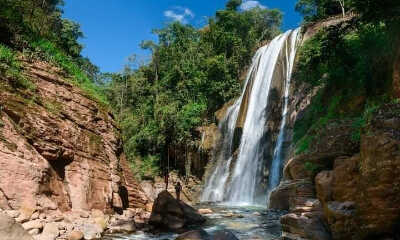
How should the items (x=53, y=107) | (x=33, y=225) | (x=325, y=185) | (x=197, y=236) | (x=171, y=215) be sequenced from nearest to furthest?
(x=325, y=185) < (x=197, y=236) < (x=33, y=225) < (x=171, y=215) < (x=53, y=107)

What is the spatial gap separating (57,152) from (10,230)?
17.3 feet

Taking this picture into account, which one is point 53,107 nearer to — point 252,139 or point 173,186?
point 252,139

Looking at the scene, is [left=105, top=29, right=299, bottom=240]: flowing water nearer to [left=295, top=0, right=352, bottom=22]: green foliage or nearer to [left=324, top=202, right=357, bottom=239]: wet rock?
[left=324, top=202, right=357, bottom=239]: wet rock

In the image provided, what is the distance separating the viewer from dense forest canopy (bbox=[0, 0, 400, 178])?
35.1 ft

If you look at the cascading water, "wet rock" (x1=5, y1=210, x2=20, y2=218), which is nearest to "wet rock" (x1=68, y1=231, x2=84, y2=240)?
"wet rock" (x1=5, y1=210, x2=20, y2=218)

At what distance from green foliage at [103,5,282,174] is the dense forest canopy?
107mm

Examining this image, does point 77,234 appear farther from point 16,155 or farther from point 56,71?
point 56,71

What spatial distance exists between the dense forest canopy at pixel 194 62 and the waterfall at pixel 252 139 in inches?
122

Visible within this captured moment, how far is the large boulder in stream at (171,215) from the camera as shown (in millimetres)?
10836

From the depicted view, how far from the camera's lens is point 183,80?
38.0 metres

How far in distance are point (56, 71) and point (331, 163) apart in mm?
10713

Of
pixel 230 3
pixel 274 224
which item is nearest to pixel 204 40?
pixel 230 3

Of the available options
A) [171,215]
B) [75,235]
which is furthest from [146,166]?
[75,235]

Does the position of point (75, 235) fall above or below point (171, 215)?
below
